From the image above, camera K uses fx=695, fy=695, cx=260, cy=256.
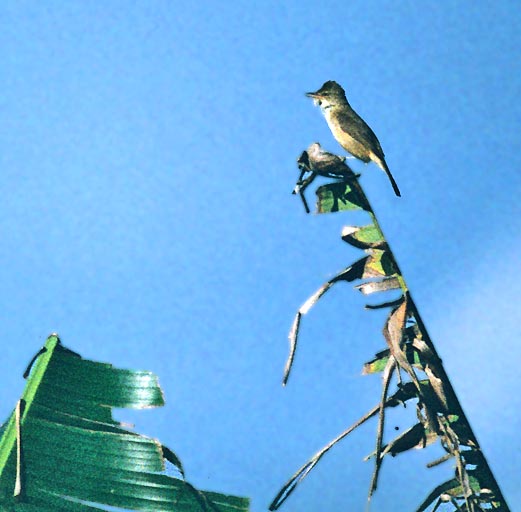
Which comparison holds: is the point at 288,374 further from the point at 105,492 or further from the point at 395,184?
the point at 395,184

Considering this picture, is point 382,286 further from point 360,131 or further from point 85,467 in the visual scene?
point 360,131

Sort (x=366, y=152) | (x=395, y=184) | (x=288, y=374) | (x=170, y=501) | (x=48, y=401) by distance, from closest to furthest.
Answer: (x=288, y=374) → (x=170, y=501) → (x=48, y=401) → (x=395, y=184) → (x=366, y=152)

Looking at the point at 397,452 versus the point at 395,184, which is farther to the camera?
the point at 395,184

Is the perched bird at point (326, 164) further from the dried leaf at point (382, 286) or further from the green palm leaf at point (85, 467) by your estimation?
the green palm leaf at point (85, 467)

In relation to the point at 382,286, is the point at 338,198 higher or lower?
higher

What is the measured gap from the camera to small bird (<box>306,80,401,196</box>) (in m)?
4.19

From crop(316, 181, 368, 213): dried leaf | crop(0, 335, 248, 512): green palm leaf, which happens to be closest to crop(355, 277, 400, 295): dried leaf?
crop(316, 181, 368, 213): dried leaf

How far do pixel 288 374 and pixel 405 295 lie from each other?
56 centimetres

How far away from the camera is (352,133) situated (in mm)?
4281

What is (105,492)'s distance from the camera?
2801 millimetres

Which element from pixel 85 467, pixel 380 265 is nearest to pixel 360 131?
pixel 380 265

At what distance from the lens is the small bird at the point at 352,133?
165 inches

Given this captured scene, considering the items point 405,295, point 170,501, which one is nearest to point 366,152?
point 405,295

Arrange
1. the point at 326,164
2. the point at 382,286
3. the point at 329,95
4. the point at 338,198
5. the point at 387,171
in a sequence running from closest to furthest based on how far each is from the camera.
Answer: the point at 382,286 → the point at 326,164 → the point at 338,198 → the point at 387,171 → the point at 329,95
